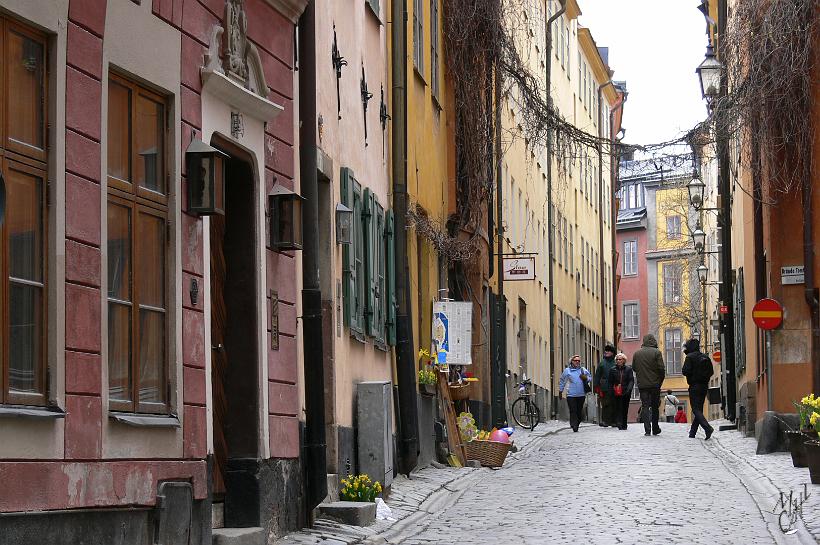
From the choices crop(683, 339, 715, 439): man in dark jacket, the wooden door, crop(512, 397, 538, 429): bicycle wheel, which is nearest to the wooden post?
crop(683, 339, 715, 439): man in dark jacket

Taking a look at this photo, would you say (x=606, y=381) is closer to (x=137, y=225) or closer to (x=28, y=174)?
(x=137, y=225)

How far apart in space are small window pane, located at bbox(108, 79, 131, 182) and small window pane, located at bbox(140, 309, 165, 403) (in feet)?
Answer: 2.85

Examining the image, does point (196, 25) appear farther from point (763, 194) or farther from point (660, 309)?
point (660, 309)

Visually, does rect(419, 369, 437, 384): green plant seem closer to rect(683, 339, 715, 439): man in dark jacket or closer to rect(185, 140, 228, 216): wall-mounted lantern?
rect(683, 339, 715, 439): man in dark jacket

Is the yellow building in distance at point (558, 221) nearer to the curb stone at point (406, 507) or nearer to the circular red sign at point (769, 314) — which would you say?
the circular red sign at point (769, 314)

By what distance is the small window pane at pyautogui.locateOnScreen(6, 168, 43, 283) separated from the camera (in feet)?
25.3

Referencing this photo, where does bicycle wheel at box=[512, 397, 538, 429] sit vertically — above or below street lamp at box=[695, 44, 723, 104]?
below

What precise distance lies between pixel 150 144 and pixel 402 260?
9203 millimetres

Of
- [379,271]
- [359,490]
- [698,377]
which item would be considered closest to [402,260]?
[379,271]

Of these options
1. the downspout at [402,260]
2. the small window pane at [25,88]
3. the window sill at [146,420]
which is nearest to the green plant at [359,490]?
the downspout at [402,260]

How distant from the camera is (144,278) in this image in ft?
31.7

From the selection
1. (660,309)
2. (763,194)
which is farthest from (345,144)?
(660,309)

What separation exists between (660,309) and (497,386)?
63.3 meters

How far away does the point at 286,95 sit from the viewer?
1280 cm
